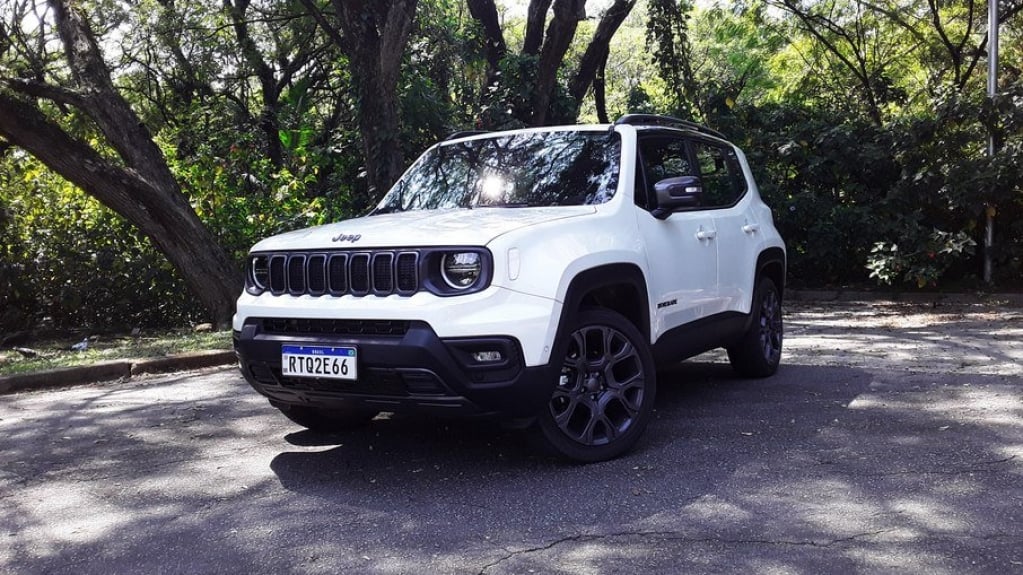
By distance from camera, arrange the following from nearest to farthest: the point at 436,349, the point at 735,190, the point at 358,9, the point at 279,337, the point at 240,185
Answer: the point at 436,349 < the point at 279,337 < the point at 735,190 < the point at 358,9 < the point at 240,185

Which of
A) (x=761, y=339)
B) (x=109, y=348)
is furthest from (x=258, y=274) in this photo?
(x=109, y=348)

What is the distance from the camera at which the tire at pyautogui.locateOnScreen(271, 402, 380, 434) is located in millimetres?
5152

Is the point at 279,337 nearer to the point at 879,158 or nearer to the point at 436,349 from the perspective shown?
the point at 436,349

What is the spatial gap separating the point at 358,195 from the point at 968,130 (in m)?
8.48

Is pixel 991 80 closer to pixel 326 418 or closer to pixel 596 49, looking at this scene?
pixel 596 49

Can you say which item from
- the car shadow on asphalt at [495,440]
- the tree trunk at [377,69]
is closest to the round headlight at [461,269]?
the car shadow on asphalt at [495,440]

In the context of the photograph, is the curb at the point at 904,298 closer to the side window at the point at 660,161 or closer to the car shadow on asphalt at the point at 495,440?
the car shadow on asphalt at the point at 495,440

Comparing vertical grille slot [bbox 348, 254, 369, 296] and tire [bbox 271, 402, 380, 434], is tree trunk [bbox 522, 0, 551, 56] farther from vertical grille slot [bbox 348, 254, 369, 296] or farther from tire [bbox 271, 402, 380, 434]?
vertical grille slot [bbox 348, 254, 369, 296]

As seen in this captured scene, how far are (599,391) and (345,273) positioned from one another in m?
1.35

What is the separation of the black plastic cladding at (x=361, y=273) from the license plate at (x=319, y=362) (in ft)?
0.96

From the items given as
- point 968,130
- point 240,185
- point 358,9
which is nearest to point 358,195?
point 240,185

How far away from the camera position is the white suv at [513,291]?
402cm

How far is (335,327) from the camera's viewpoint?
4.27 m

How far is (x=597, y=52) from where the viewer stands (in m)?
15.8
